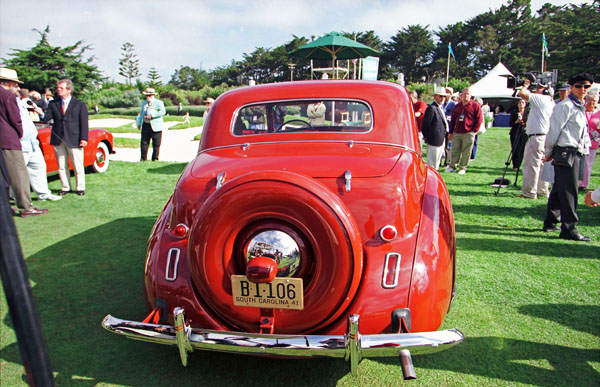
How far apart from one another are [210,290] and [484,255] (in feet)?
11.3

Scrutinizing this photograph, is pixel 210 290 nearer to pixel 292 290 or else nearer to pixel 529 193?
pixel 292 290

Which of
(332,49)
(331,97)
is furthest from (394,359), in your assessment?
(332,49)

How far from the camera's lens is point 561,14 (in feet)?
213

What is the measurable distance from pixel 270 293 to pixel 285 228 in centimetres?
35

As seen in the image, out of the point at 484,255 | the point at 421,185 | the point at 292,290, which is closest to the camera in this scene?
the point at 292,290

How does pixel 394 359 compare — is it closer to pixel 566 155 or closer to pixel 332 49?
pixel 566 155

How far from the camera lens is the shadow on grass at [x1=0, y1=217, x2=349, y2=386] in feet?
8.30

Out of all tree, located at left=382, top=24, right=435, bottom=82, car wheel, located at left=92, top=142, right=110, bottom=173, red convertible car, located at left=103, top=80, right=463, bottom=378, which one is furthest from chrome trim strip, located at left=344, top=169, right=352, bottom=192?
tree, located at left=382, top=24, right=435, bottom=82

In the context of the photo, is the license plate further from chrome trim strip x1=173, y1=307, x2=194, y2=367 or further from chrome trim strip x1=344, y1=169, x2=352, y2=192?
chrome trim strip x1=344, y1=169, x2=352, y2=192

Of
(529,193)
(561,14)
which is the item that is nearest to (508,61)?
(561,14)

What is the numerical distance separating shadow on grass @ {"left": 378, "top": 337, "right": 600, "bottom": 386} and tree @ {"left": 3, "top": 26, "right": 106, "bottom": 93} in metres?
48.1

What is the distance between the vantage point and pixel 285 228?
2201 mm

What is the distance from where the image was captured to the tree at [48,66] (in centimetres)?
4156

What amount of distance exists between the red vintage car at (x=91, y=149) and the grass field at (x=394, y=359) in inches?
83.6
